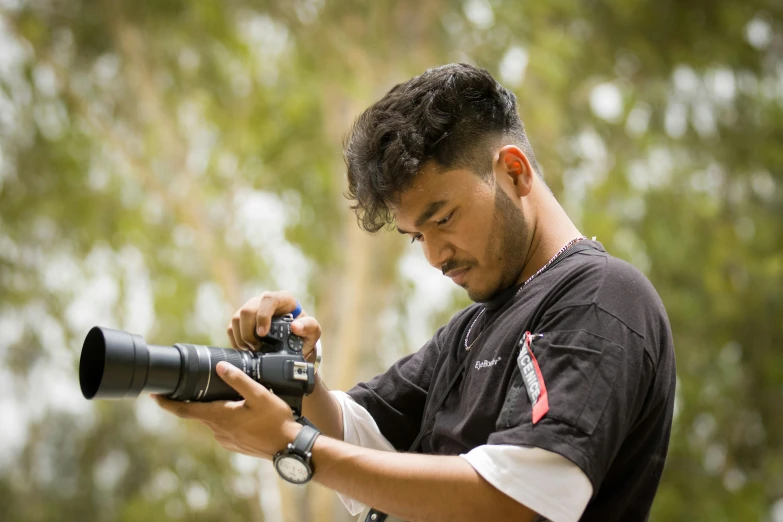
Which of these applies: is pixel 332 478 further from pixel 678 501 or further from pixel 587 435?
pixel 678 501

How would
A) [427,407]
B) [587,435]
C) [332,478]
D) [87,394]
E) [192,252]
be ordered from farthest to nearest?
[192,252], [427,407], [87,394], [332,478], [587,435]

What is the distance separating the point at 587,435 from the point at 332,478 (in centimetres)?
36

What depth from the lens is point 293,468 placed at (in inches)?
51.6

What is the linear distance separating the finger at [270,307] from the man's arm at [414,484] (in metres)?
0.32

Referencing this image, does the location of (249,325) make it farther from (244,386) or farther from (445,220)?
(445,220)

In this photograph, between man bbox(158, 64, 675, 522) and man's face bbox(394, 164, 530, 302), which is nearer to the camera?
man bbox(158, 64, 675, 522)

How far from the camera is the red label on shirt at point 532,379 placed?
47.8 inches

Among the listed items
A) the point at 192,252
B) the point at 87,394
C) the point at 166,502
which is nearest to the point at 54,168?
the point at 192,252

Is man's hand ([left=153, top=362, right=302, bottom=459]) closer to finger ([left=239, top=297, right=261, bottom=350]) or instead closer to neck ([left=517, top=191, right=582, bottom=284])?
finger ([left=239, top=297, right=261, bottom=350])

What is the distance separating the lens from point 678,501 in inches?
209

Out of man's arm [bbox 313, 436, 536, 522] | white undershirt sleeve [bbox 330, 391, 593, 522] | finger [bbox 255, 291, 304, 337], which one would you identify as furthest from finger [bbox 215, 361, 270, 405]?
white undershirt sleeve [bbox 330, 391, 593, 522]

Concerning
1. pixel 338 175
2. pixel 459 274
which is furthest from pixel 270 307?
pixel 338 175

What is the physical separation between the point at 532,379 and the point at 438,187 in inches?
15.1

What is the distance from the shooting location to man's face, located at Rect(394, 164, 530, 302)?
4.87ft
